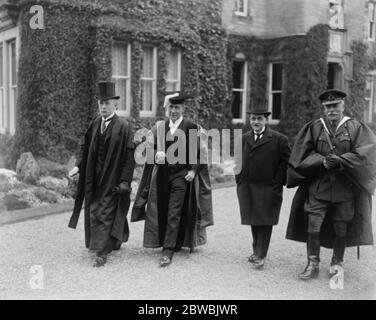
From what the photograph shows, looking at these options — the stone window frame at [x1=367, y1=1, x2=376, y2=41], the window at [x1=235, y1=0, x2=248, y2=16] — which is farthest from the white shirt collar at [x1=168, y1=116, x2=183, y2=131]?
the stone window frame at [x1=367, y1=1, x2=376, y2=41]

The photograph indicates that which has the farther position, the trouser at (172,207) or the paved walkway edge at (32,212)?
the paved walkway edge at (32,212)

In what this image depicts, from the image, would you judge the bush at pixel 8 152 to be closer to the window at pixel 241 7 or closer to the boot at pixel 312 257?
the window at pixel 241 7

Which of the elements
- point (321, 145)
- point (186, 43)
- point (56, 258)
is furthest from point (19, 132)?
point (321, 145)

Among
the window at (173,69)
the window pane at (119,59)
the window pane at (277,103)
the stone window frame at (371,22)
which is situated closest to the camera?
the window pane at (119,59)

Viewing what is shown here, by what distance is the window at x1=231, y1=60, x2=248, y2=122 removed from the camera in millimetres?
17422

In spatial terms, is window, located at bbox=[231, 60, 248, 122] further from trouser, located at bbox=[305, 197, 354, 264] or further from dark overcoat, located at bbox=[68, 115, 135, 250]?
trouser, located at bbox=[305, 197, 354, 264]

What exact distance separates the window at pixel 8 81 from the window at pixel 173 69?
4026 millimetres

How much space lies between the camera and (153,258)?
612 cm

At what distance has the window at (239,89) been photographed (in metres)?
17.4

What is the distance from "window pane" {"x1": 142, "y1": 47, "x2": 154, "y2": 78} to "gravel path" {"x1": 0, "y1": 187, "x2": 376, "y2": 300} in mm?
7306

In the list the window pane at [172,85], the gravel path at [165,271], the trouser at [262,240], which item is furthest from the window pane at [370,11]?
the trouser at [262,240]

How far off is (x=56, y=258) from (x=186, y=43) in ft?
31.4

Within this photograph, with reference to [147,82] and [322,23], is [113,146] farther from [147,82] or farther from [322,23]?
[322,23]

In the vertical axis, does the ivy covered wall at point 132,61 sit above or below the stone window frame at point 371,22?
below
